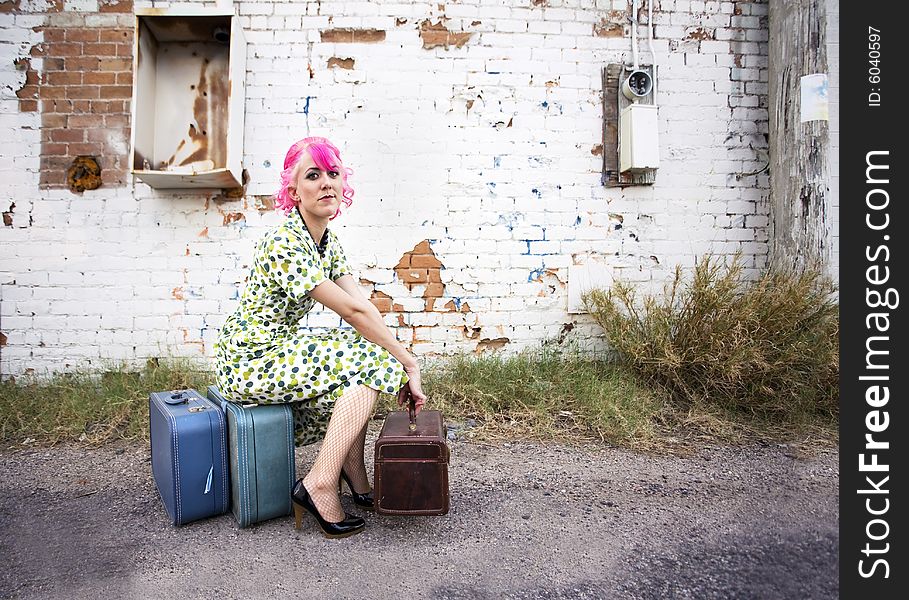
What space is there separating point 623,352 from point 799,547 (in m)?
2.06

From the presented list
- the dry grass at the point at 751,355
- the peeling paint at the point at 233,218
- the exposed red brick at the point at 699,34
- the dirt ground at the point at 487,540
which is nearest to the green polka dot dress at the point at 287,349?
the dirt ground at the point at 487,540

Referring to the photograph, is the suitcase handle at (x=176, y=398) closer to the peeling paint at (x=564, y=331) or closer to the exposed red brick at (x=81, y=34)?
the peeling paint at (x=564, y=331)

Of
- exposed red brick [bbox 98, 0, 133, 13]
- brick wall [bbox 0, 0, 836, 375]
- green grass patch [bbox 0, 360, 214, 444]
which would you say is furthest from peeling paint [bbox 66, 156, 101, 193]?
green grass patch [bbox 0, 360, 214, 444]

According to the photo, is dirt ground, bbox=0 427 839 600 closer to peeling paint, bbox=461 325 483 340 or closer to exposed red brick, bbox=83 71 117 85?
peeling paint, bbox=461 325 483 340

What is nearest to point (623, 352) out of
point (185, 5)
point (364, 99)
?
point (364, 99)

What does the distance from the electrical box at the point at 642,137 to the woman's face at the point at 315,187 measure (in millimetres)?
2713

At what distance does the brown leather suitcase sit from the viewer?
2.23 meters

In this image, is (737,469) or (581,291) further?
(581,291)

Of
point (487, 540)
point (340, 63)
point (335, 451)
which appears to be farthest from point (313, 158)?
point (340, 63)

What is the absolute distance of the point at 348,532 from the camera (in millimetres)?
2258

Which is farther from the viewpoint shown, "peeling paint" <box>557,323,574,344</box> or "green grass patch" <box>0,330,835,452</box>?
"peeling paint" <box>557,323,574,344</box>

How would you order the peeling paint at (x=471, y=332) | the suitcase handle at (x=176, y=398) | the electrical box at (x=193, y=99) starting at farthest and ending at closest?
the peeling paint at (x=471, y=332) → the electrical box at (x=193, y=99) → the suitcase handle at (x=176, y=398)

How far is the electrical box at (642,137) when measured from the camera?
14.0ft

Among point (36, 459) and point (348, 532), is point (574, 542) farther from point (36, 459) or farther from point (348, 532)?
point (36, 459)
